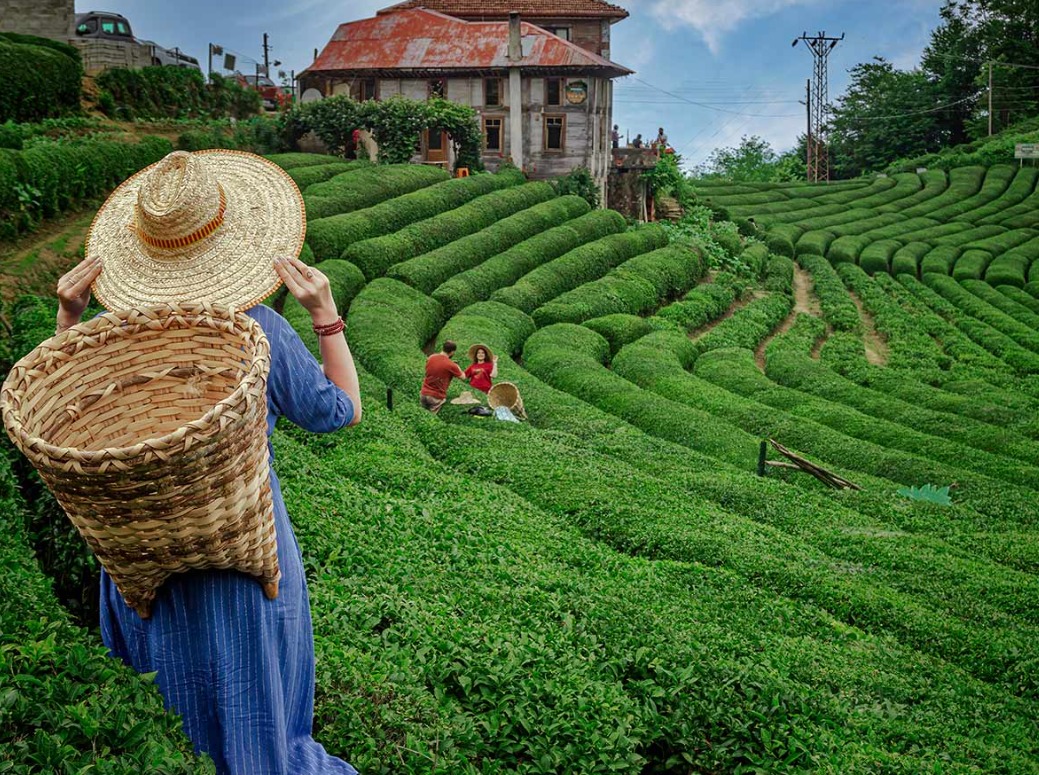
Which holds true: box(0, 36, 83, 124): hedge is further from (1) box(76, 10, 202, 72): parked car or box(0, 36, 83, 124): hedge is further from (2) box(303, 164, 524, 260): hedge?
(1) box(76, 10, 202, 72): parked car

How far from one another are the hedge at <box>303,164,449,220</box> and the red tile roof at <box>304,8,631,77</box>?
7.39 m

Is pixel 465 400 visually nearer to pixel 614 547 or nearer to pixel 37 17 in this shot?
pixel 614 547

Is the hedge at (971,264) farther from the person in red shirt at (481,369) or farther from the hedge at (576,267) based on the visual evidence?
the person in red shirt at (481,369)

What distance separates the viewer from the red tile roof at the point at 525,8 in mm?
45312

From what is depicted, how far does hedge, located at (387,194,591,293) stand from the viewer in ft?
84.1

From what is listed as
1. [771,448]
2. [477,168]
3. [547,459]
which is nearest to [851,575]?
[547,459]

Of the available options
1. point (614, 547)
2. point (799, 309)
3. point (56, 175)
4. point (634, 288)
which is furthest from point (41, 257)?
point (799, 309)

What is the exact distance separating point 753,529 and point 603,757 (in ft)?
21.3

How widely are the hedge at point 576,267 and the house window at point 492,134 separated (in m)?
7.82

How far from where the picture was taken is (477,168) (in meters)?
38.8

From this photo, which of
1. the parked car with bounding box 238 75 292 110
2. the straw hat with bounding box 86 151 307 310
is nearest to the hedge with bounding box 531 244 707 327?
the parked car with bounding box 238 75 292 110

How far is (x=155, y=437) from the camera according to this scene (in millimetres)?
3465

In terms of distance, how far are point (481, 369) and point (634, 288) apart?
1342 cm

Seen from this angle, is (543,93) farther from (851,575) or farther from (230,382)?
(230,382)
